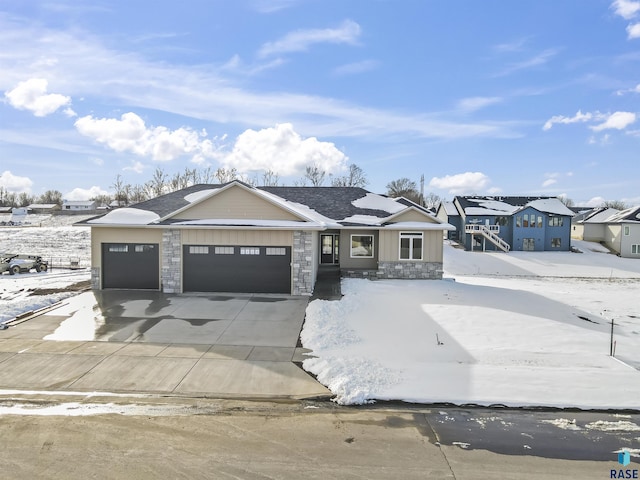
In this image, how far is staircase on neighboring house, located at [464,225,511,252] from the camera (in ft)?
135

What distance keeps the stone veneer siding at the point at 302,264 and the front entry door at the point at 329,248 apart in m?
5.51

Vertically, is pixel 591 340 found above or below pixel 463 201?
below

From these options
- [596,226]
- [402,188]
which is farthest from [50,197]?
[596,226]

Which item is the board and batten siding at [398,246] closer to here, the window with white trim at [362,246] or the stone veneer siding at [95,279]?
the window with white trim at [362,246]

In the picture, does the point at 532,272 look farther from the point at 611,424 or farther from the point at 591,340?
the point at 611,424

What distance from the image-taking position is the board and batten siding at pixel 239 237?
1636 centimetres

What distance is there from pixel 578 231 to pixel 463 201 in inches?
752

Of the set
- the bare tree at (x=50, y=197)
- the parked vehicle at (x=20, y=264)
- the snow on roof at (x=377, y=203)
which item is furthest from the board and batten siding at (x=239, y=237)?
the bare tree at (x=50, y=197)

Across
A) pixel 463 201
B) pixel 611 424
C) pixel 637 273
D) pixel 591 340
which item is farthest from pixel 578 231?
pixel 611 424

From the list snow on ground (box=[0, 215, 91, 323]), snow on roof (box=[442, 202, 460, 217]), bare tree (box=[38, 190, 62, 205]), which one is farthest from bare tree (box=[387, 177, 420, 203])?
bare tree (box=[38, 190, 62, 205])

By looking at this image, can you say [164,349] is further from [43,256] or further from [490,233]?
[490,233]

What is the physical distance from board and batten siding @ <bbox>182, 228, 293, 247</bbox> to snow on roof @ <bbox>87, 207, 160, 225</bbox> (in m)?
2.05

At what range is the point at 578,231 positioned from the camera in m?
52.9

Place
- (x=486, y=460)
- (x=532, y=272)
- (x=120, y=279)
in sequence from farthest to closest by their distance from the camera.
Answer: (x=532, y=272), (x=120, y=279), (x=486, y=460)
